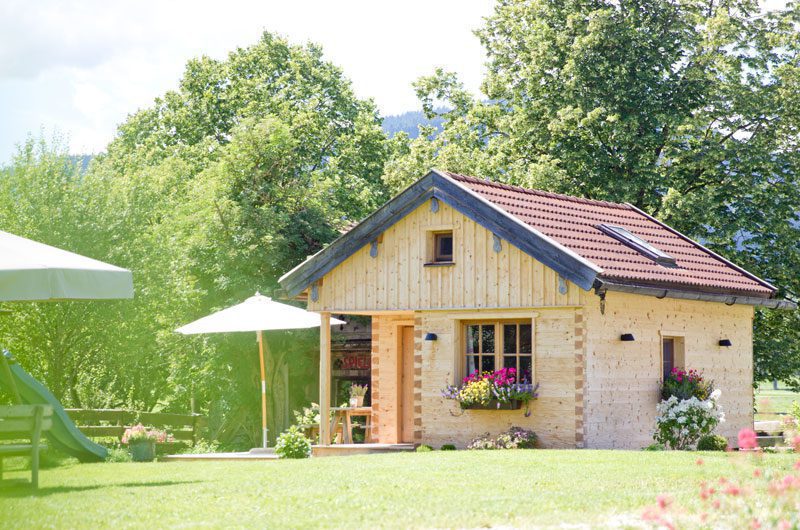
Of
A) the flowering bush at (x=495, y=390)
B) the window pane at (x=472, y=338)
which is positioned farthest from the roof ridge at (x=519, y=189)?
the flowering bush at (x=495, y=390)

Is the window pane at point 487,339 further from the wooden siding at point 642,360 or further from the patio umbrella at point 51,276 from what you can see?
the patio umbrella at point 51,276

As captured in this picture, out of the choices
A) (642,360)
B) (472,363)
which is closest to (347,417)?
(472,363)

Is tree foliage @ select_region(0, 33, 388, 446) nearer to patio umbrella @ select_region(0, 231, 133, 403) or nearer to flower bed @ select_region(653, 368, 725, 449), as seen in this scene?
flower bed @ select_region(653, 368, 725, 449)

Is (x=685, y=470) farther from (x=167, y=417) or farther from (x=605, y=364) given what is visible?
(x=167, y=417)

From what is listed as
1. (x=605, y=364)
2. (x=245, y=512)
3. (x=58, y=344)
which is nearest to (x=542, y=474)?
(x=245, y=512)

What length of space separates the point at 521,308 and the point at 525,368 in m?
1.03

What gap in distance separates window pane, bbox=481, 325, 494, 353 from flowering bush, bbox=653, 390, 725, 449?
10.2ft

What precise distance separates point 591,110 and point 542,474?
60.3 feet

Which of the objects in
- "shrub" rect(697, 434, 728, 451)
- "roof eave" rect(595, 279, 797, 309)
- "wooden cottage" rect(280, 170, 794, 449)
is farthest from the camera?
"shrub" rect(697, 434, 728, 451)

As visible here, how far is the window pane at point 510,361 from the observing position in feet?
65.9

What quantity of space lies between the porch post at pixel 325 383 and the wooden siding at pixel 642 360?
523 centimetres

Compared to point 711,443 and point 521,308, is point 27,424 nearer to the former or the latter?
point 521,308

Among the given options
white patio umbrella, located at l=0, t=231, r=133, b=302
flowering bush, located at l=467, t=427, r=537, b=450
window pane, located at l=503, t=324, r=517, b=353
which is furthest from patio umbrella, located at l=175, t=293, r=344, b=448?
white patio umbrella, located at l=0, t=231, r=133, b=302

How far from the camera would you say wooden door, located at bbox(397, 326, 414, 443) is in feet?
75.7
